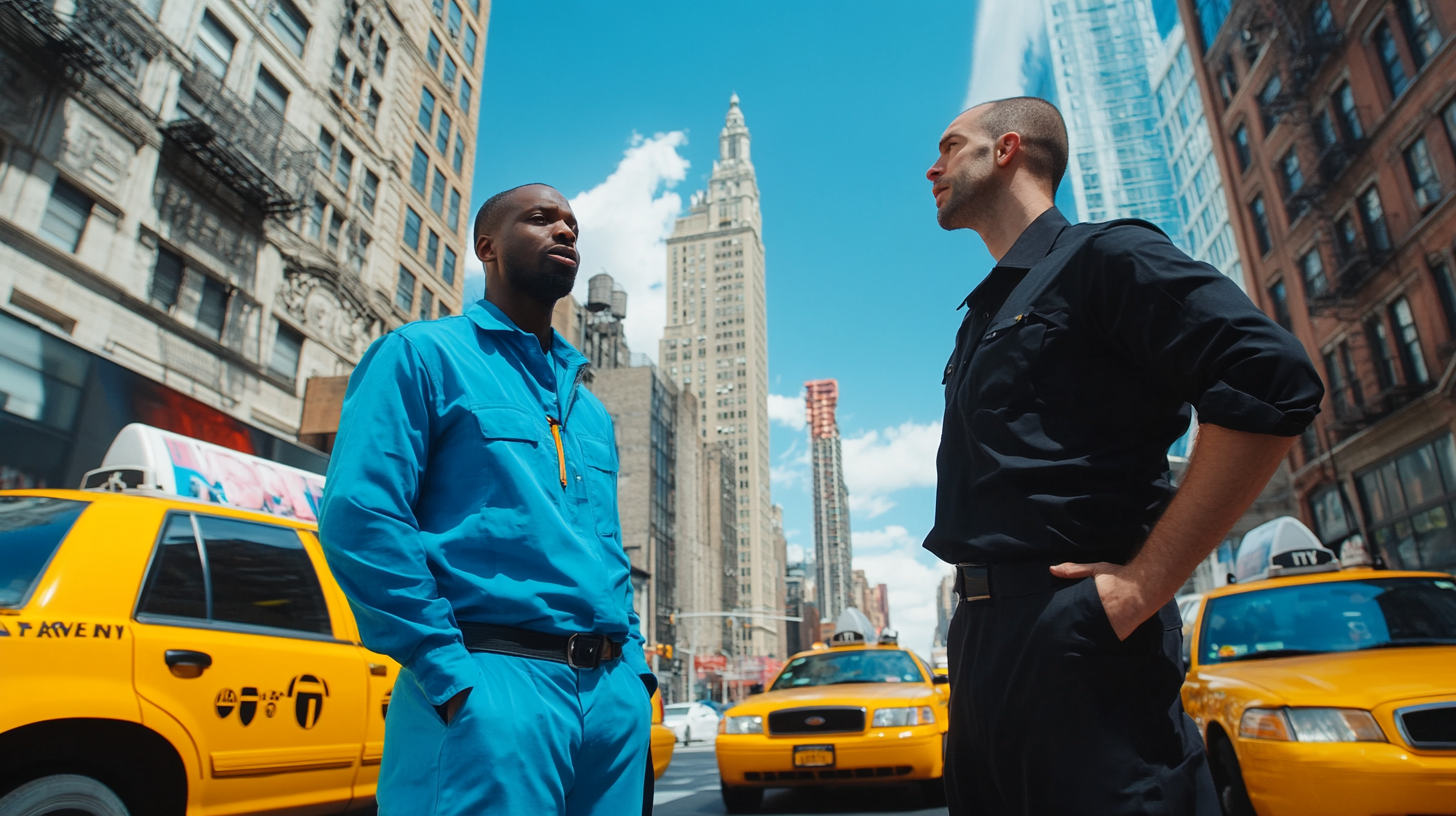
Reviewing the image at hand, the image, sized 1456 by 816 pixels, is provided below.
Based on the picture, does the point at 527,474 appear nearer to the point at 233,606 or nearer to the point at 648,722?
the point at 648,722

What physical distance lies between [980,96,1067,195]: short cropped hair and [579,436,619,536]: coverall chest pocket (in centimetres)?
140

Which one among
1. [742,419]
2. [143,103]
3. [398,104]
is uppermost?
[742,419]

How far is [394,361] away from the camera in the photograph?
216 cm

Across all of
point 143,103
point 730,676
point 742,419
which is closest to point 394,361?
point 143,103

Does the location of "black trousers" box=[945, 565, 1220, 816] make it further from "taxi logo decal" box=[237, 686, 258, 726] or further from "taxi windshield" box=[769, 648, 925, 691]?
"taxi windshield" box=[769, 648, 925, 691]

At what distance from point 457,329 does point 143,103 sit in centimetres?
1894

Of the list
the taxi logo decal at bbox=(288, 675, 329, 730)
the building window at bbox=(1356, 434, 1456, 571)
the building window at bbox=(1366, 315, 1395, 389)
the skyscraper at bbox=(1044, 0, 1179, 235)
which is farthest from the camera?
the skyscraper at bbox=(1044, 0, 1179, 235)

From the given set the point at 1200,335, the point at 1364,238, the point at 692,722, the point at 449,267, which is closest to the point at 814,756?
the point at 1200,335

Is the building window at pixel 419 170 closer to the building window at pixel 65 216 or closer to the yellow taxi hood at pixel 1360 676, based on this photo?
the building window at pixel 65 216

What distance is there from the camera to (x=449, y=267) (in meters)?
31.9

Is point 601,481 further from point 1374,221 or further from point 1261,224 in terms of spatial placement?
point 1261,224

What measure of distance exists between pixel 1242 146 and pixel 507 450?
35.7 m

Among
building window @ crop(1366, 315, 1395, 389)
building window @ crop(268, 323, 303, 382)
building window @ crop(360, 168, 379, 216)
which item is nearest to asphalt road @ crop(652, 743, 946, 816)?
building window @ crop(268, 323, 303, 382)

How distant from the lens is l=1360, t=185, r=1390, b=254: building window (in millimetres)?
22125
